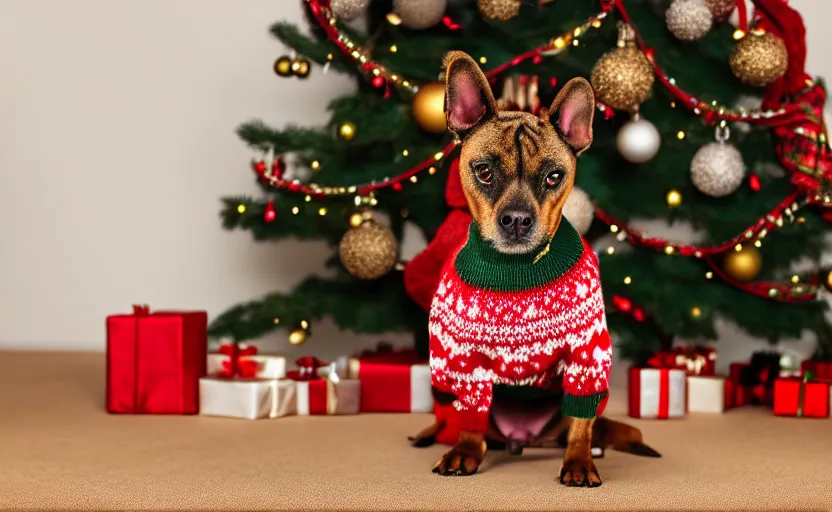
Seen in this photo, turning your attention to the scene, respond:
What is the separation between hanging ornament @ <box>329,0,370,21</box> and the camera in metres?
2.44

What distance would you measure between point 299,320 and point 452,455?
807mm

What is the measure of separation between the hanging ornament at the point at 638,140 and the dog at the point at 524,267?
78 cm

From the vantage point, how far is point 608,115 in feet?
8.15

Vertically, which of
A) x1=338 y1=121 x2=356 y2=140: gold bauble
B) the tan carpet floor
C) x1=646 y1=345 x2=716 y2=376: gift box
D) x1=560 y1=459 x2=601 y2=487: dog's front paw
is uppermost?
x1=338 y1=121 x2=356 y2=140: gold bauble

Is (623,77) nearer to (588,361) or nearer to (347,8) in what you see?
(347,8)

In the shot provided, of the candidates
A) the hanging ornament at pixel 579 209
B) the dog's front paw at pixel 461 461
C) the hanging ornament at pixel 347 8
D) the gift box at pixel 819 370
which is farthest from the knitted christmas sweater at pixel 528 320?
the gift box at pixel 819 370

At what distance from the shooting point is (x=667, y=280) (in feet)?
8.41

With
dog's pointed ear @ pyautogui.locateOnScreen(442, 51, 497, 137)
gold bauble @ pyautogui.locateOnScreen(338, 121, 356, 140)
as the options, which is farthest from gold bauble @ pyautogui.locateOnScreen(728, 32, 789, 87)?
dog's pointed ear @ pyautogui.locateOnScreen(442, 51, 497, 137)

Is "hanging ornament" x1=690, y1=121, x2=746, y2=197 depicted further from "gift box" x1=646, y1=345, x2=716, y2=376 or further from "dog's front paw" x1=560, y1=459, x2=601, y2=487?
"dog's front paw" x1=560, y1=459, x2=601, y2=487

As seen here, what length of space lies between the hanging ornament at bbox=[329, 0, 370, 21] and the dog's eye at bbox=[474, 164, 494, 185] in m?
0.91

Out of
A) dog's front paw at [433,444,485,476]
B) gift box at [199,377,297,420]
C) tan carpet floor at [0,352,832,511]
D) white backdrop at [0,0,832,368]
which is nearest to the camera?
tan carpet floor at [0,352,832,511]

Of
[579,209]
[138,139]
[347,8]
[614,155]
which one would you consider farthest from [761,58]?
[138,139]

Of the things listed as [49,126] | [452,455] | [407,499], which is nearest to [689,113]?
[452,455]

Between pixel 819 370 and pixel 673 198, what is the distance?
54 cm
